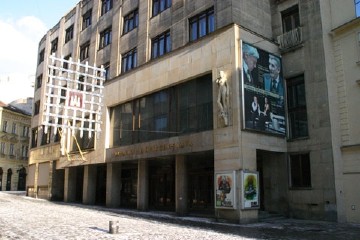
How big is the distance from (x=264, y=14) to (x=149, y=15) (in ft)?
31.4

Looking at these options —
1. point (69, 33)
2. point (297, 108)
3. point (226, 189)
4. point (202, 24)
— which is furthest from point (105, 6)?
point (226, 189)

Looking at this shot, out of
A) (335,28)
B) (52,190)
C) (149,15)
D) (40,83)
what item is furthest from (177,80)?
(40,83)

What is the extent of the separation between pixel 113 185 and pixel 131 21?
13823mm

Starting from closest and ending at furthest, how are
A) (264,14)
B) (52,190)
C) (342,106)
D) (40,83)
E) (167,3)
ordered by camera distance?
1. (342,106)
2. (264,14)
3. (167,3)
4. (52,190)
5. (40,83)

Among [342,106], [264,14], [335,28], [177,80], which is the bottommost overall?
[342,106]

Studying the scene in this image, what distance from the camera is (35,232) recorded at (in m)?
14.6

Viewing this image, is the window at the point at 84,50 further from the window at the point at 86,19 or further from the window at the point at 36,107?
the window at the point at 36,107

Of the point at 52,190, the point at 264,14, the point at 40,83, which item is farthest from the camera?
the point at 40,83

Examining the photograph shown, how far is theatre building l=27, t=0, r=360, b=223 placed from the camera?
21.2 m

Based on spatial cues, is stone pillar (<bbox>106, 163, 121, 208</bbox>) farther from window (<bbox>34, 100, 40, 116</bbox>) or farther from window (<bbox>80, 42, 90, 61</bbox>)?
window (<bbox>34, 100, 40, 116</bbox>)

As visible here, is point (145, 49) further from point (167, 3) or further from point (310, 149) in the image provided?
point (310, 149)

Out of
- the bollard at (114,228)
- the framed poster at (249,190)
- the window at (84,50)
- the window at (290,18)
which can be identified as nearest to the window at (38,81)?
→ the window at (84,50)

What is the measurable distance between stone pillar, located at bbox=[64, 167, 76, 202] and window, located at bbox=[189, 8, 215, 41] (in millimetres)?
20346

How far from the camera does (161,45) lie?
2875 cm
